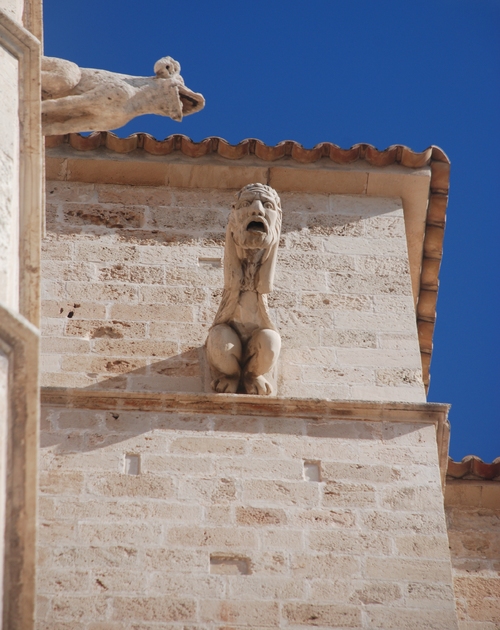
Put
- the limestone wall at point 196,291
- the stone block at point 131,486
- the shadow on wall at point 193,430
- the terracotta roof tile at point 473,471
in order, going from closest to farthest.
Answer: the stone block at point 131,486
the shadow on wall at point 193,430
the limestone wall at point 196,291
the terracotta roof tile at point 473,471

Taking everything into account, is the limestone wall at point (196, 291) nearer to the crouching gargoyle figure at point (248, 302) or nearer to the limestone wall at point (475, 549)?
the crouching gargoyle figure at point (248, 302)

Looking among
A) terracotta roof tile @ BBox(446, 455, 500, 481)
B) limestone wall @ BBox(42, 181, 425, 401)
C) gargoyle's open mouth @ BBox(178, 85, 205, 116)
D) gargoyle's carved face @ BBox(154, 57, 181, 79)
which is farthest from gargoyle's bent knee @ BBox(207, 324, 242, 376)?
terracotta roof tile @ BBox(446, 455, 500, 481)

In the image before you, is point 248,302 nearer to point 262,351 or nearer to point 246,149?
point 262,351

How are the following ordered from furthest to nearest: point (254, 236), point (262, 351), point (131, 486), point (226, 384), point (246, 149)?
point (246, 149)
point (226, 384)
point (262, 351)
point (254, 236)
point (131, 486)

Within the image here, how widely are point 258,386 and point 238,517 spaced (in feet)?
2.66

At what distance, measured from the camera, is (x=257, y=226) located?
260 inches

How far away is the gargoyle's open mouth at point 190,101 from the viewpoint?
228 inches

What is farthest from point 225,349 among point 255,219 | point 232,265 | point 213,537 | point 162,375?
point 213,537

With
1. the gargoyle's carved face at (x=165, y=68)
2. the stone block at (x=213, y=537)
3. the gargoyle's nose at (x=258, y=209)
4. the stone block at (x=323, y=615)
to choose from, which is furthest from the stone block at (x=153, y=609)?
the gargoyle's carved face at (x=165, y=68)

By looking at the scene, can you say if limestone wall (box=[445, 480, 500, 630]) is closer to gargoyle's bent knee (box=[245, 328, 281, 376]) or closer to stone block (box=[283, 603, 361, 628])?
stone block (box=[283, 603, 361, 628])

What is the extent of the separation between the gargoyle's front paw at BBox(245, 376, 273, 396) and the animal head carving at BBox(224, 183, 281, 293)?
452mm

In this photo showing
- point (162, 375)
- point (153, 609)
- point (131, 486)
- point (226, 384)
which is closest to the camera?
point (153, 609)

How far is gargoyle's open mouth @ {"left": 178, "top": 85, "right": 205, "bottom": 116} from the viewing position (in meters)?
5.80

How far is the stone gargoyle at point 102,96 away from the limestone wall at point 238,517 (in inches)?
63.0
